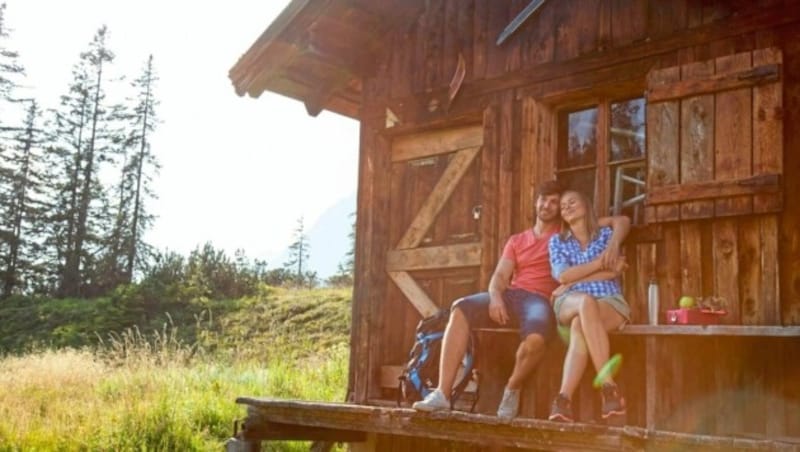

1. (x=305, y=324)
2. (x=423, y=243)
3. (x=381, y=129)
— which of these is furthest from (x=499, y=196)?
(x=305, y=324)

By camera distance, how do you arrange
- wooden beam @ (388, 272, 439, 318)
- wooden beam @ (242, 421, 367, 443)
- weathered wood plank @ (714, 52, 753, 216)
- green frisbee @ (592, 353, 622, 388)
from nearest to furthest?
1. green frisbee @ (592, 353, 622, 388)
2. weathered wood plank @ (714, 52, 753, 216)
3. wooden beam @ (242, 421, 367, 443)
4. wooden beam @ (388, 272, 439, 318)

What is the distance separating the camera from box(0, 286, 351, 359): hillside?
21.7 meters

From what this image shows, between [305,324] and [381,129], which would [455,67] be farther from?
[305,324]

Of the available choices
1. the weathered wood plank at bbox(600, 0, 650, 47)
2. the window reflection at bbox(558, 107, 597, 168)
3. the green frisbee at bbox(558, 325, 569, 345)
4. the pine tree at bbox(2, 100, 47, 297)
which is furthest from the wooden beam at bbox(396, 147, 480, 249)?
the pine tree at bbox(2, 100, 47, 297)

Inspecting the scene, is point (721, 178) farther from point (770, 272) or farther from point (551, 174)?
point (551, 174)

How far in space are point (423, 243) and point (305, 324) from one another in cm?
1422

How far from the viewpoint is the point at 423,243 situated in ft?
28.3

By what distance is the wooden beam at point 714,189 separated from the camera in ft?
20.6

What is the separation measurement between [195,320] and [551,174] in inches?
741

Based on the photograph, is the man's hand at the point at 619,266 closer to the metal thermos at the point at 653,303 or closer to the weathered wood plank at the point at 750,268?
the metal thermos at the point at 653,303

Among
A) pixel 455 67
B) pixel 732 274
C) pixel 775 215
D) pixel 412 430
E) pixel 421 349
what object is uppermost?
pixel 455 67

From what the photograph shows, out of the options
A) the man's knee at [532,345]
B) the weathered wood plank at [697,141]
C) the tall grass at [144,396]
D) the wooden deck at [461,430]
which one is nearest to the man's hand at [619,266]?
the weathered wood plank at [697,141]

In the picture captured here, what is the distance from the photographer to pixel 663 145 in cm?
685

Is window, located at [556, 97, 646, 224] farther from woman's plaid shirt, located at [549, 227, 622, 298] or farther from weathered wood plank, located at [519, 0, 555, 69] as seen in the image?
woman's plaid shirt, located at [549, 227, 622, 298]
